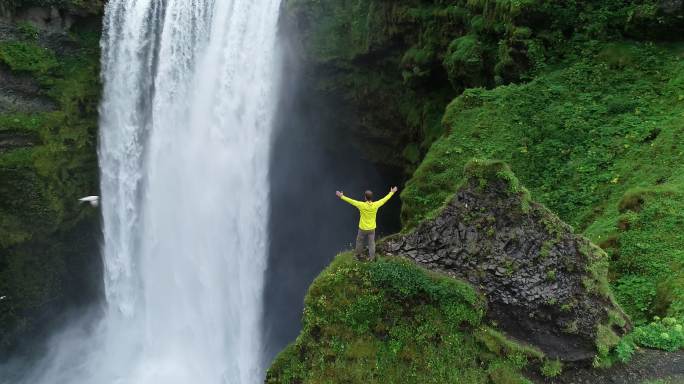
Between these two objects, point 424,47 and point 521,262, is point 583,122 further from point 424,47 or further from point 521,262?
point 424,47

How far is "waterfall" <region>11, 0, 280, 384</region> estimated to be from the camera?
56.8ft

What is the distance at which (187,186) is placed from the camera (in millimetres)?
17969

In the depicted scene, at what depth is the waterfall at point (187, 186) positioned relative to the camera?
1731 centimetres

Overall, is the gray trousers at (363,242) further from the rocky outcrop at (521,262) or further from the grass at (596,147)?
the grass at (596,147)

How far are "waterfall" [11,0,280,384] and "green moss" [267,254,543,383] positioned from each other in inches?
457

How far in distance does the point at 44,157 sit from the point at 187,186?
18.5 feet

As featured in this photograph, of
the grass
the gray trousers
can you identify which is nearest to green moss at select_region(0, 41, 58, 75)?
the grass

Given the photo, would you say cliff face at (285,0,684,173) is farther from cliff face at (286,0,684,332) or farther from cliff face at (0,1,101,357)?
cliff face at (0,1,101,357)

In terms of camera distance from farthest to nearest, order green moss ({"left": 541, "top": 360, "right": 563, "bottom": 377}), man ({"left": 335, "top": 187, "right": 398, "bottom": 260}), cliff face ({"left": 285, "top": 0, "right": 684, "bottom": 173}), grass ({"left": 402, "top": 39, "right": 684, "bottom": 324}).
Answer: cliff face ({"left": 285, "top": 0, "right": 684, "bottom": 173}) → grass ({"left": 402, "top": 39, "right": 684, "bottom": 324}) → man ({"left": 335, "top": 187, "right": 398, "bottom": 260}) → green moss ({"left": 541, "top": 360, "right": 563, "bottom": 377})

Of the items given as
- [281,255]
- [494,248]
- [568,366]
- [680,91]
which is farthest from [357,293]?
[281,255]

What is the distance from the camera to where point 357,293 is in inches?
252

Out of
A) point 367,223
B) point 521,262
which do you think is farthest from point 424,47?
point 521,262

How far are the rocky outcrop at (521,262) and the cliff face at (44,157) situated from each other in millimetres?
16564

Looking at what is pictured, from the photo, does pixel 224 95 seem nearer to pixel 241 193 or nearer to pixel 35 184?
pixel 241 193
